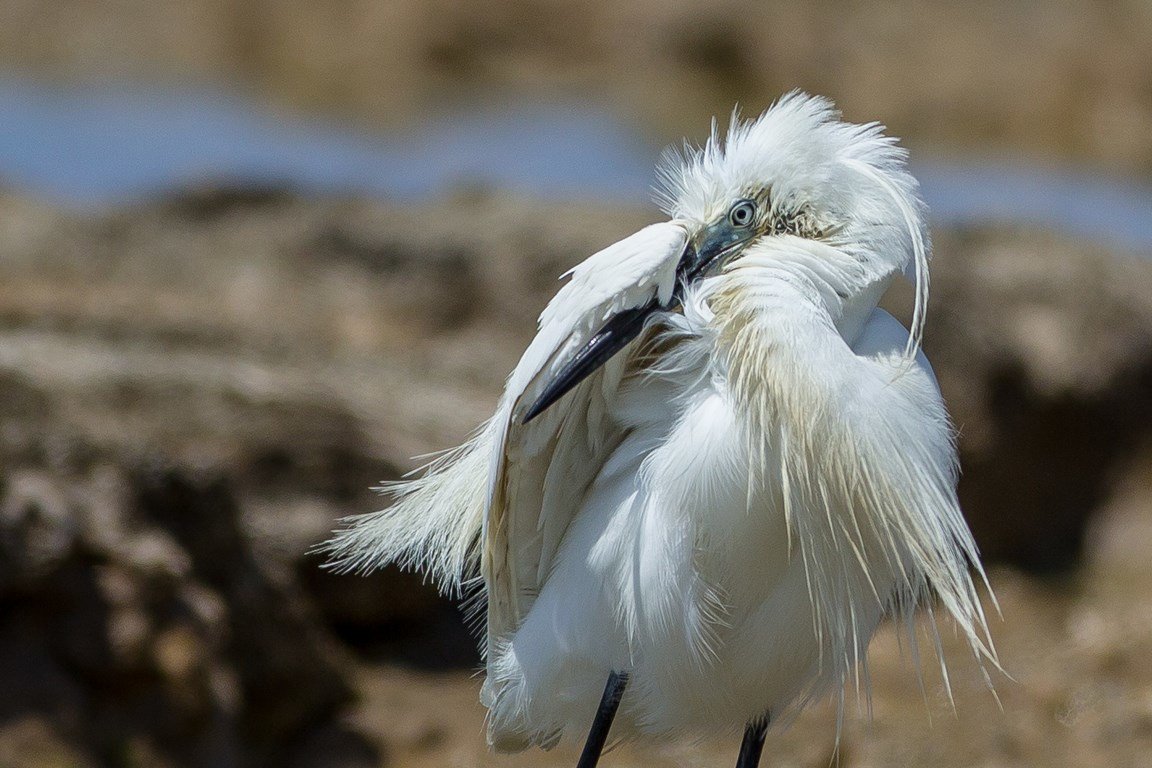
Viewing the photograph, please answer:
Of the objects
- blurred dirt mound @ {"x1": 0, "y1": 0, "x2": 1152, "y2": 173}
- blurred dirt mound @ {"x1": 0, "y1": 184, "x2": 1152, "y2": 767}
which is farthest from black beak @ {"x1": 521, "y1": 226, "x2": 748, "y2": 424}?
blurred dirt mound @ {"x1": 0, "y1": 0, "x2": 1152, "y2": 173}

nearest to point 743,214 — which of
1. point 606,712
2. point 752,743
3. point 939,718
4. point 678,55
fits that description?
point 606,712

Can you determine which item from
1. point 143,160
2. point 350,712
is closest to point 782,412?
point 350,712

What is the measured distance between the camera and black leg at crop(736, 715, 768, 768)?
3303mm

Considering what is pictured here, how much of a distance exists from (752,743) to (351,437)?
2.41m

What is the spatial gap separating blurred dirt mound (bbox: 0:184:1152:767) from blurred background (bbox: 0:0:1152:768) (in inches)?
0.5

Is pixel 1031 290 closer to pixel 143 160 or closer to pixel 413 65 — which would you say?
pixel 143 160

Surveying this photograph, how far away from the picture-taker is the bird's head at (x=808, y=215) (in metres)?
2.76

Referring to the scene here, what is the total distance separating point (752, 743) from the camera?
3328 millimetres

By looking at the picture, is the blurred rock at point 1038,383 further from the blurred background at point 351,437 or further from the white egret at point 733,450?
the white egret at point 733,450

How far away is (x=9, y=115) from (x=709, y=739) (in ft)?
43.0

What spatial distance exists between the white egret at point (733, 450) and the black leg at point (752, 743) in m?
0.13

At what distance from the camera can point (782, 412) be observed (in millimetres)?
2727

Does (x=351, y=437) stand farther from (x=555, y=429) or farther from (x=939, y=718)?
(x=555, y=429)

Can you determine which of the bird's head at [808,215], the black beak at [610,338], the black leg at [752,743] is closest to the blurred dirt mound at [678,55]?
the black leg at [752,743]
